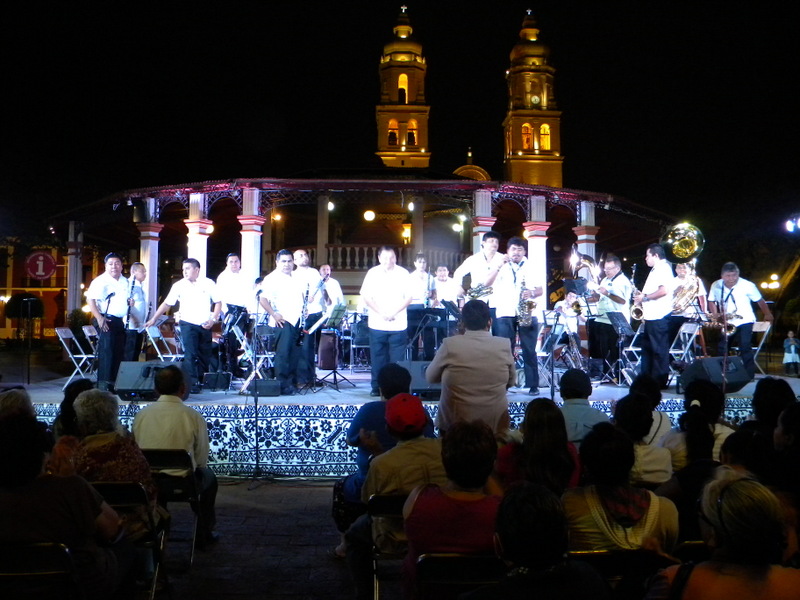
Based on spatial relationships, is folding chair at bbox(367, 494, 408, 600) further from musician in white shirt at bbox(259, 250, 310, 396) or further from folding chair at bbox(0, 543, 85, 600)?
musician in white shirt at bbox(259, 250, 310, 396)

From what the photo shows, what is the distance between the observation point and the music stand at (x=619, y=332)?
31.0ft

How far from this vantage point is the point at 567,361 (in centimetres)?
1368

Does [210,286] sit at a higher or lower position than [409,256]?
lower

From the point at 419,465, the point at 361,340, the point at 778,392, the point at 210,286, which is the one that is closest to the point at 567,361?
the point at 361,340

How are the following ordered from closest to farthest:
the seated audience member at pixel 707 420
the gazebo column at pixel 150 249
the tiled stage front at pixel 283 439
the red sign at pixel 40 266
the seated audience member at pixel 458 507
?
the seated audience member at pixel 458 507 → the seated audience member at pixel 707 420 → the tiled stage front at pixel 283 439 → the red sign at pixel 40 266 → the gazebo column at pixel 150 249

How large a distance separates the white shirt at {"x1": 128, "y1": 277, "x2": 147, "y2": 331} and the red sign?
5.40 m

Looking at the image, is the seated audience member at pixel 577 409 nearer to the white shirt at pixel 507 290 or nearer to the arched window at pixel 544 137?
the white shirt at pixel 507 290

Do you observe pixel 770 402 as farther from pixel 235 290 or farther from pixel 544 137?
pixel 544 137

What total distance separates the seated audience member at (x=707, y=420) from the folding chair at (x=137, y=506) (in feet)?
10.1

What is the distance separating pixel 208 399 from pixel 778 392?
21.6ft

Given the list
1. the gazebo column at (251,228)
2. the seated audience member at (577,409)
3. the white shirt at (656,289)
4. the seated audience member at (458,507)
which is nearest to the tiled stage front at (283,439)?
the seated audience member at (577,409)

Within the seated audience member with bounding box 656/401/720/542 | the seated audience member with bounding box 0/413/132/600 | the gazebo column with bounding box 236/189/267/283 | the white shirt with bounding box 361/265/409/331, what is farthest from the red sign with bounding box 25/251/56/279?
the seated audience member with bounding box 656/401/720/542

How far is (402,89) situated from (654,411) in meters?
47.6

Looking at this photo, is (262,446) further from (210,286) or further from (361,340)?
(361,340)
